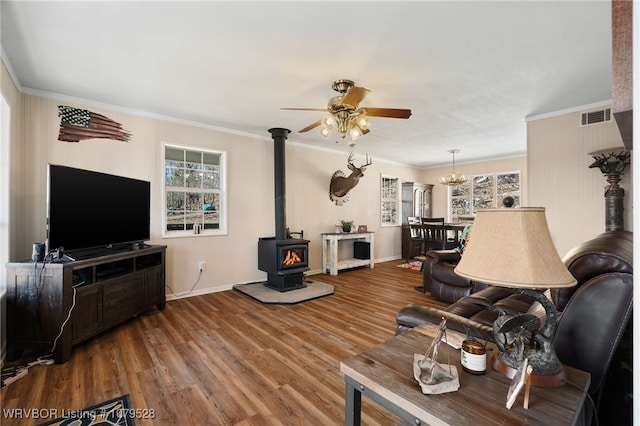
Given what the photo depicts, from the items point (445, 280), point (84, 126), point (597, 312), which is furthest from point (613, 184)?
point (84, 126)

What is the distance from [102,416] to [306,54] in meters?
2.88

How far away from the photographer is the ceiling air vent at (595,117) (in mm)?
3402

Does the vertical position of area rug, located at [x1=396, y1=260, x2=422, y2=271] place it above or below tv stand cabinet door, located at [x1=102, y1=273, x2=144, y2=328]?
below

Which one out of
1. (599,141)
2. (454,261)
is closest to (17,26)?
(454,261)

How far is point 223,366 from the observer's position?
7.47 feet

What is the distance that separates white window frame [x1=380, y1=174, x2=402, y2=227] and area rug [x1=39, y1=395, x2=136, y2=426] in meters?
6.01

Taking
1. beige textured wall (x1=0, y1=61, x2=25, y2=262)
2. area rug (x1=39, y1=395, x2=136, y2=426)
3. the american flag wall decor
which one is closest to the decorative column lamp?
area rug (x1=39, y1=395, x2=136, y2=426)

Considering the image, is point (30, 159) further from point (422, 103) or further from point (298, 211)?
point (422, 103)

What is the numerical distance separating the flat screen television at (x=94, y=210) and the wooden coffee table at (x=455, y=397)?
2.73 metres

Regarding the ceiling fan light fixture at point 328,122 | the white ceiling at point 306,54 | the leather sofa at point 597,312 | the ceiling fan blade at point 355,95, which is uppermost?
the white ceiling at point 306,54

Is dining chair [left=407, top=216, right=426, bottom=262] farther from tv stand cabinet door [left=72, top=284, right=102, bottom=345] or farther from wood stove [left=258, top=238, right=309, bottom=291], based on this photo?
tv stand cabinet door [left=72, top=284, right=102, bottom=345]

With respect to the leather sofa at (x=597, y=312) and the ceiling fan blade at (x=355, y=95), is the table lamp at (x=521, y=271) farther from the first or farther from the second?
the ceiling fan blade at (x=355, y=95)

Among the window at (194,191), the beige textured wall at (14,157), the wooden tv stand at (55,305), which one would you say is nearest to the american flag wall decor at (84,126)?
the beige textured wall at (14,157)

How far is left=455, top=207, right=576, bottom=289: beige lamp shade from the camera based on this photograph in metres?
0.90
